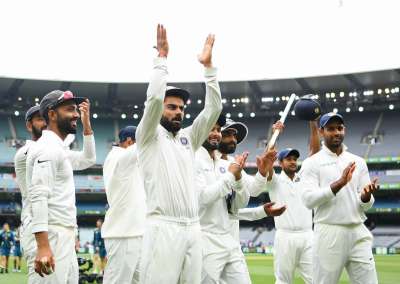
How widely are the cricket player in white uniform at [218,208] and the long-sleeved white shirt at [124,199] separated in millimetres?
1153

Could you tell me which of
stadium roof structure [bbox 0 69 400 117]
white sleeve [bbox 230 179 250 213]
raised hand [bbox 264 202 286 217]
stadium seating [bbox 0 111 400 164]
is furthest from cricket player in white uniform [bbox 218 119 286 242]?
stadium seating [bbox 0 111 400 164]

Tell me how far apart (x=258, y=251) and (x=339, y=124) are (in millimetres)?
32996

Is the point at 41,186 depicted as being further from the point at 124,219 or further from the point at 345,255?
the point at 345,255

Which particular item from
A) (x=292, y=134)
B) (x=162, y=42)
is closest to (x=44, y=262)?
(x=162, y=42)

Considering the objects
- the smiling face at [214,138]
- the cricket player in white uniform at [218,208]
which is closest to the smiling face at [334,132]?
the cricket player in white uniform at [218,208]

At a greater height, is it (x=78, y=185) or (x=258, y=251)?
(x=78, y=185)

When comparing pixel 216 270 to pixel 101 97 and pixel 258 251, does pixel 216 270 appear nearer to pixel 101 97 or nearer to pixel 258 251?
pixel 258 251

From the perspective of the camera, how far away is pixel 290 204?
9336mm

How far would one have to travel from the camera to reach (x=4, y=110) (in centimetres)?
4725

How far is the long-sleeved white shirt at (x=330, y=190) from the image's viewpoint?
6.30m

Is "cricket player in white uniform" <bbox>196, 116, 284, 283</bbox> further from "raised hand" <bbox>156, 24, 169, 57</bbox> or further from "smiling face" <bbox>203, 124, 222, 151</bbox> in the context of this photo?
"raised hand" <bbox>156, 24, 169, 57</bbox>

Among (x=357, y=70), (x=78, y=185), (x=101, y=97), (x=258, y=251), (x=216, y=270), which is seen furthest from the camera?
(x=101, y=97)

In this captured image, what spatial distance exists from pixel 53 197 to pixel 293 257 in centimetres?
513

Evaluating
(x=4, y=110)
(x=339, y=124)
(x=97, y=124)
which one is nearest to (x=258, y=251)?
(x=97, y=124)
